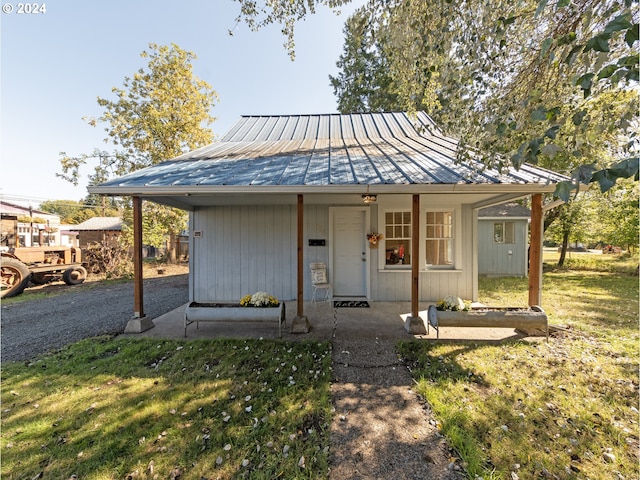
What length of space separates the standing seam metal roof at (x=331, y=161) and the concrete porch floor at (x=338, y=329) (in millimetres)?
2298

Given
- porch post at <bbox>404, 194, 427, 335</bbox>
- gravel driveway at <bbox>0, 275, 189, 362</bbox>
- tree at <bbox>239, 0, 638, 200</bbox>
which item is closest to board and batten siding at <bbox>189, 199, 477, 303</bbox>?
gravel driveway at <bbox>0, 275, 189, 362</bbox>

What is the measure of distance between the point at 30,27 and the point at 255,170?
217 inches

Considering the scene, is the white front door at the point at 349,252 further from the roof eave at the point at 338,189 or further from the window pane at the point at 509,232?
the window pane at the point at 509,232

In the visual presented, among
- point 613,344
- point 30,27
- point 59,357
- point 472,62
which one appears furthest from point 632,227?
point 30,27

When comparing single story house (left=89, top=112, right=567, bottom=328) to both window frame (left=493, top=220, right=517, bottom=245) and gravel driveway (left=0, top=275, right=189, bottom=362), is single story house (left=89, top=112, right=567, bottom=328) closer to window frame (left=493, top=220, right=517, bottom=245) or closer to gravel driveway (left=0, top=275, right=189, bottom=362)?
gravel driveway (left=0, top=275, right=189, bottom=362)

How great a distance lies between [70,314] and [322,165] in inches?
239

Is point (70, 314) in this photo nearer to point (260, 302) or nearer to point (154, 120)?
point (260, 302)

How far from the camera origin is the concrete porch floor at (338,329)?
400cm

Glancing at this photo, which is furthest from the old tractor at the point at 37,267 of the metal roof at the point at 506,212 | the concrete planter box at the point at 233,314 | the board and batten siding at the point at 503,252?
the metal roof at the point at 506,212

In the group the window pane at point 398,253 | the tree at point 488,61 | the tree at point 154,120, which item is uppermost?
the tree at point 154,120

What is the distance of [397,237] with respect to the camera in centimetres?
593

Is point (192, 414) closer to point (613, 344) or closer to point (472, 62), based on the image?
point (472, 62)

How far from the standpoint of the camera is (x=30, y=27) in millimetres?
5109

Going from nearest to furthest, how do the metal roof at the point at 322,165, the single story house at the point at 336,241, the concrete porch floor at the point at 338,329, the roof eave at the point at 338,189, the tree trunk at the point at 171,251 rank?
the roof eave at the point at 338,189 → the metal roof at the point at 322,165 → the concrete porch floor at the point at 338,329 → the single story house at the point at 336,241 → the tree trunk at the point at 171,251
